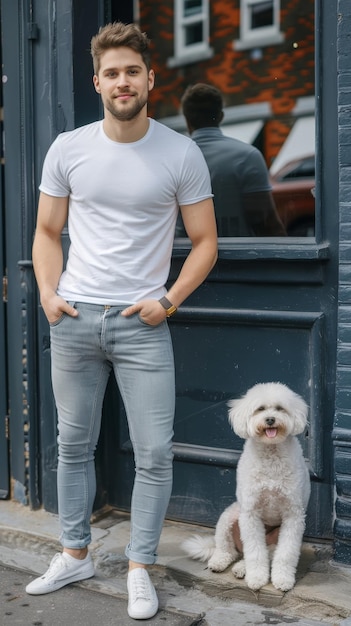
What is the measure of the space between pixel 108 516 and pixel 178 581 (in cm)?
81

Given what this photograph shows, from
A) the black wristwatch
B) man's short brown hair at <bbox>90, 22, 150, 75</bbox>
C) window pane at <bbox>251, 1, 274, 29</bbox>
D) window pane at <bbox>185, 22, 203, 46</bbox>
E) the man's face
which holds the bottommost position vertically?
the black wristwatch

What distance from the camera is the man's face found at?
3092mm

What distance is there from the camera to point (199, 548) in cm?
367

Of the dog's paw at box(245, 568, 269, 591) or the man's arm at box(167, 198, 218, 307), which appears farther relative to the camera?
the dog's paw at box(245, 568, 269, 591)

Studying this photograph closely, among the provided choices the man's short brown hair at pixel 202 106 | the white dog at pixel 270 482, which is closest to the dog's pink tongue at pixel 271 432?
the white dog at pixel 270 482

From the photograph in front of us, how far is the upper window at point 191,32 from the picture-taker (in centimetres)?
465

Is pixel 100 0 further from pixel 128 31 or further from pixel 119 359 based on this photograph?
pixel 119 359

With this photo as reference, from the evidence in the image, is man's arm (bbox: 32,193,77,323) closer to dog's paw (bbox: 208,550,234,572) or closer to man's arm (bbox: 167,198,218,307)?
man's arm (bbox: 167,198,218,307)

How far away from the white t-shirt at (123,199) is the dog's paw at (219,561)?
1201 mm

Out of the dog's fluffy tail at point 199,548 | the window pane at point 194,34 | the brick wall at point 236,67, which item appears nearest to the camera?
the dog's fluffy tail at point 199,548

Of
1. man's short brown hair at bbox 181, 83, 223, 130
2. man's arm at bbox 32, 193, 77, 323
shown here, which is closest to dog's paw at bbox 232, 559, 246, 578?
man's arm at bbox 32, 193, 77, 323

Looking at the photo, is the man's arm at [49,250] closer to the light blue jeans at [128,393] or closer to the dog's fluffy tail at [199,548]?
the light blue jeans at [128,393]

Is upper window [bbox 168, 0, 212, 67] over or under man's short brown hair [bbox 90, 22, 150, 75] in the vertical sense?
over

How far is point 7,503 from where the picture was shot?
451 centimetres
